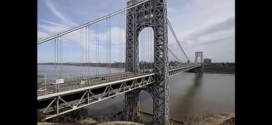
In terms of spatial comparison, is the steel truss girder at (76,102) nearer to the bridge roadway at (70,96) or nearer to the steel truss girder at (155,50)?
the bridge roadway at (70,96)

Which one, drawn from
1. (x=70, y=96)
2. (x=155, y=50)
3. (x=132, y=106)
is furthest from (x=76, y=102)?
(x=155, y=50)

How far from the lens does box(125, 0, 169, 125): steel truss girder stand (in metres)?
19.9

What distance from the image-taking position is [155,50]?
20.5 meters

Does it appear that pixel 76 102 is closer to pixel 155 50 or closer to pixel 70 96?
pixel 70 96

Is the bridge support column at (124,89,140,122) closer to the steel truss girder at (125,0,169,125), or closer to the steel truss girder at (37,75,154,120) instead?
the steel truss girder at (125,0,169,125)

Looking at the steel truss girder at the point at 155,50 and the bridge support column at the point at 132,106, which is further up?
the steel truss girder at the point at 155,50

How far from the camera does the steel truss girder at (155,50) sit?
1986cm

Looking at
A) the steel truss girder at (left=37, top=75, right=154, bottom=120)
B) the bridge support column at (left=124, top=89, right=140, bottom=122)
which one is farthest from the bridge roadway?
the bridge support column at (left=124, top=89, right=140, bottom=122)

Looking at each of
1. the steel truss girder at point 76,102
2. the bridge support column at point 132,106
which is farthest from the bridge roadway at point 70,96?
the bridge support column at point 132,106

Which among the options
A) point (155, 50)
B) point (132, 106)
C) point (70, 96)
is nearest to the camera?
point (70, 96)
